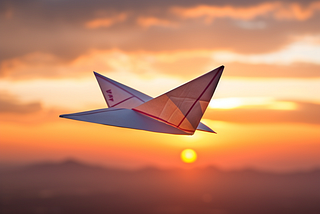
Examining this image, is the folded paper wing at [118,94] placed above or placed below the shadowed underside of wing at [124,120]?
above

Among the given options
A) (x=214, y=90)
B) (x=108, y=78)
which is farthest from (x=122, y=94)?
(x=214, y=90)

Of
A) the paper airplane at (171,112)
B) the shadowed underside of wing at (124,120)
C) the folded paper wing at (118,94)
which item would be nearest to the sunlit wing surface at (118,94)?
the folded paper wing at (118,94)

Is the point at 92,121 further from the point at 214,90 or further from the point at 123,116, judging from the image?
the point at 214,90

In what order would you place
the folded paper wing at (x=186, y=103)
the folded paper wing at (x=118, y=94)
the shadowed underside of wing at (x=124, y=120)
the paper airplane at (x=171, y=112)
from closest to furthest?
the folded paper wing at (x=186, y=103)
the paper airplane at (x=171, y=112)
the shadowed underside of wing at (x=124, y=120)
the folded paper wing at (x=118, y=94)

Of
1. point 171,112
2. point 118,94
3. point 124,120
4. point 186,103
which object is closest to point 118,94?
point 118,94

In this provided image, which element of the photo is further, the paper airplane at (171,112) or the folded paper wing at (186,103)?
the paper airplane at (171,112)

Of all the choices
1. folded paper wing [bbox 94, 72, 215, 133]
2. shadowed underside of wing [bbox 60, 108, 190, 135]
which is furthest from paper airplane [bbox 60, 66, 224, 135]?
folded paper wing [bbox 94, 72, 215, 133]

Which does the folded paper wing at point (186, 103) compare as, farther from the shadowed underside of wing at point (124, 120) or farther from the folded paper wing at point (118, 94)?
the folded paper wing at point (118, 94)

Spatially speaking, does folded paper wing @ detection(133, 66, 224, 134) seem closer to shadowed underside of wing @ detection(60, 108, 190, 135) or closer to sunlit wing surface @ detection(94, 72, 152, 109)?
shadowed underside of wing @ detection(60, 108, 190, 135)
